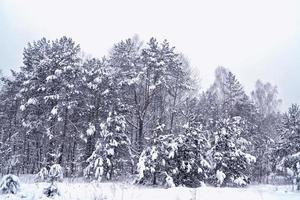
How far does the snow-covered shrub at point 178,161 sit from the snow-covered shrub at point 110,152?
4.08 metres

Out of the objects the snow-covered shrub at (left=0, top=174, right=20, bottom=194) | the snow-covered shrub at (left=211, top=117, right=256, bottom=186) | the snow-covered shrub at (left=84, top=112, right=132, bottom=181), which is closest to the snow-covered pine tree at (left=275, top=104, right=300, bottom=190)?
the snow-covered shrub at (left=211, top=117, right=256, bottom=186)

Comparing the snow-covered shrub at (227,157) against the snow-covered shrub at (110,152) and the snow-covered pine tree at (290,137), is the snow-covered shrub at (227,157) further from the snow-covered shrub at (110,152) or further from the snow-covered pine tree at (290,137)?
the snow-covered pine tree at (290,137)

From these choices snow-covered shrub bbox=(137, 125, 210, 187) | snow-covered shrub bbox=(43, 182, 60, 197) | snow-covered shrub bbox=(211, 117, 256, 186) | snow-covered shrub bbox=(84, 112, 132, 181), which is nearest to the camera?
snow-covered shrub bbox=(43, 182, 60, 197)

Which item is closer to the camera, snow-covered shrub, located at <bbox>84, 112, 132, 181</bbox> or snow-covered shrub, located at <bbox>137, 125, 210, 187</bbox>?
snow-covered shrub, located at <bbox>137, 125, 210, 187</bbox>

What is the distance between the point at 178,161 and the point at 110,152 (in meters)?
5.72

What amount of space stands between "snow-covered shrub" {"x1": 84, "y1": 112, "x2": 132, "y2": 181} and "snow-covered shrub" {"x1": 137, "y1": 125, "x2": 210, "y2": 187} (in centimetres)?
408

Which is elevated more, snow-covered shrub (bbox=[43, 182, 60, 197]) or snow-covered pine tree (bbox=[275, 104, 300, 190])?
snow-covered pine tree (bbox=[275, 104, 300, 190])

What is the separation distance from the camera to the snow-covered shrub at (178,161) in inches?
782

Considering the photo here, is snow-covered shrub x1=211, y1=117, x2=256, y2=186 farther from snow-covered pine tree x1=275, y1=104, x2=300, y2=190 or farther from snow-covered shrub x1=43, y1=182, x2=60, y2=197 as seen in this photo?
snow-covered shrub x1=43, y1=182, x2=60, y2=197

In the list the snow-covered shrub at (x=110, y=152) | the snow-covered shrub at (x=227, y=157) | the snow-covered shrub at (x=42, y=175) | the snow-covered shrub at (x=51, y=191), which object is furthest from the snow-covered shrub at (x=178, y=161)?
the snow-covered shrub at (x=51, y=191)

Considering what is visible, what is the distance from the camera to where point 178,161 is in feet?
66.4

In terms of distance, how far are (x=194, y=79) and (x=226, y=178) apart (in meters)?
17.8

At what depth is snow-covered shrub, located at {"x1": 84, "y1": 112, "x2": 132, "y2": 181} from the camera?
23.7 meters

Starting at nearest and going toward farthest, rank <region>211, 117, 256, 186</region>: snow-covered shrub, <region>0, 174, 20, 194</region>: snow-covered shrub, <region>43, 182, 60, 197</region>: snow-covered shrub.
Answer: <region>43, 182, 60, 197</region>: snow-covered shrub → <region>0, 174, 20, 194</region>: snow-covered shrub → <region>211, 117, 256, 186</region>: snow-covered shrub
